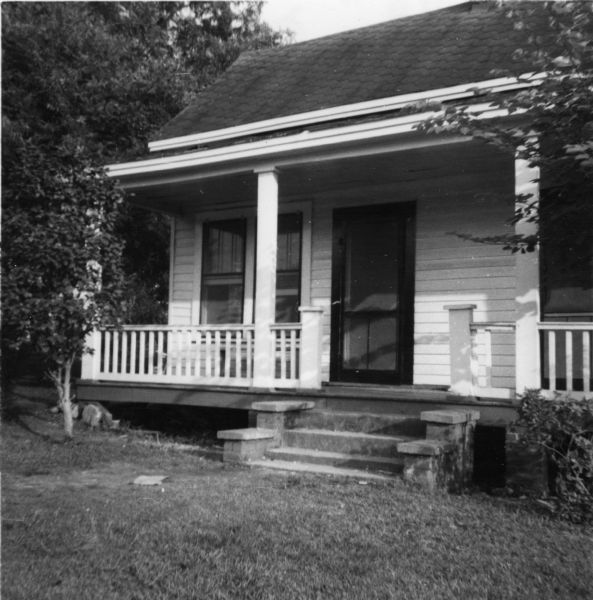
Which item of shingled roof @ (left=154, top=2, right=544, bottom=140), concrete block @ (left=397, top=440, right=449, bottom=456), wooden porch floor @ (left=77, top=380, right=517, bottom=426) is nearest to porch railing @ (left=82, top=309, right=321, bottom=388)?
wooden porch floor @ (left=77, top=380, right=517, bottom=426)

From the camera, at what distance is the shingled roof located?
8.59 meters

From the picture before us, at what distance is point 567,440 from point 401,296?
4020mm

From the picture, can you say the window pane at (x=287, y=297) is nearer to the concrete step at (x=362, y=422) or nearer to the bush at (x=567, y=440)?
the concrete step at (x=362, y=422)

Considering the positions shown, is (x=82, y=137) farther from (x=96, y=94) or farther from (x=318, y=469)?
(x=318, y=469)

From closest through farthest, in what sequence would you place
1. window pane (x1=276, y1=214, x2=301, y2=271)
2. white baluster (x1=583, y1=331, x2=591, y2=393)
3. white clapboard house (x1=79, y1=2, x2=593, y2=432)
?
white baluster (x1=583, y1=331, x2=591, y2=393)
white clapboard house (x1=79, y1=2, x2=593, y2=432)
window pane (x1=276, y1=214, x2=301, y2=271)

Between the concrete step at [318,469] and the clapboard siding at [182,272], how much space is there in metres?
4.44

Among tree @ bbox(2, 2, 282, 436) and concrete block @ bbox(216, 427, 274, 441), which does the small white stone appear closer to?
concrete block @ bbox(216, 427, 274, 441)

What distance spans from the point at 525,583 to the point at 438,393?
13.0ft

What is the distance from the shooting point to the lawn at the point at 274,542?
3506mm

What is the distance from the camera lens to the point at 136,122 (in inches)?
599

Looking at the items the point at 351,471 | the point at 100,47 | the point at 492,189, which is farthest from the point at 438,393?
the point at 100,47

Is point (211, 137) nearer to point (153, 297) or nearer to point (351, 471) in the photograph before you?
point (351, 471)

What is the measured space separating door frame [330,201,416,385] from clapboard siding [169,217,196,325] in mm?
2586

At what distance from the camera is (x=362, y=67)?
9914 millimetres
